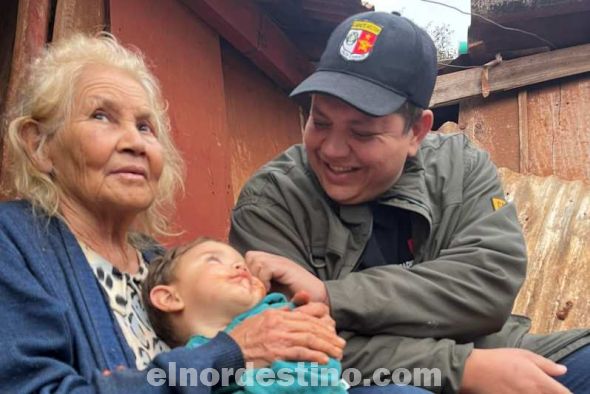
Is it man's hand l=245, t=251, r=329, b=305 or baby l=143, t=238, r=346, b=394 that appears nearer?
baby l=143, t=238, r=346, b=394

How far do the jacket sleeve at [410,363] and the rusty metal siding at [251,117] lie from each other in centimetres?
227

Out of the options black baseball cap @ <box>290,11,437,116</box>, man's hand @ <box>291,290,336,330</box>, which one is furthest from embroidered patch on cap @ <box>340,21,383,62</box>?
man's hand @ <box>291,290,336,330</box>

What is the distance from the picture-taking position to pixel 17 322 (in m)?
1.69

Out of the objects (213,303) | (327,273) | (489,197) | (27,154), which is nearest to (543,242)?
(489,197)

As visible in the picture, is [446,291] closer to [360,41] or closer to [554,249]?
[360,41]

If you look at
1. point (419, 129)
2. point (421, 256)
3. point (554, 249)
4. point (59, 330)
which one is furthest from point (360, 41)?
point (554, 249)

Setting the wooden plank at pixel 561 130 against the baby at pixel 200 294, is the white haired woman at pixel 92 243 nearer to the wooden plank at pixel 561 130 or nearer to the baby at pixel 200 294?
the baby at pixel 200 294

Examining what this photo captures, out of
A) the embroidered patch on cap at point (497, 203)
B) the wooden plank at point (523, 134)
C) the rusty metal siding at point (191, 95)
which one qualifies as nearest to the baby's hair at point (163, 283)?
the embroidered patch on cap at point (497, 203)

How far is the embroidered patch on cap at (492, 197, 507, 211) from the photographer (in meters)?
2.57

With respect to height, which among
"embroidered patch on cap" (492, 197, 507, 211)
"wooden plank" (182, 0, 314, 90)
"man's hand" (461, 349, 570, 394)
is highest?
"wooden plank" (182, 0, 314, 90)

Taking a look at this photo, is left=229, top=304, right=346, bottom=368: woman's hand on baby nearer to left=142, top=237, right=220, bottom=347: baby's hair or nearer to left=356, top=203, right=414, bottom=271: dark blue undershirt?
left=142, top=237, right=220, bottom=347: baby's hair

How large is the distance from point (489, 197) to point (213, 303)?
106 centimetres

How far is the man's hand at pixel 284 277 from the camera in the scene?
2219 mm

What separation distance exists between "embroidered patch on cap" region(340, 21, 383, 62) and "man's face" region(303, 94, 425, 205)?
197 mm
